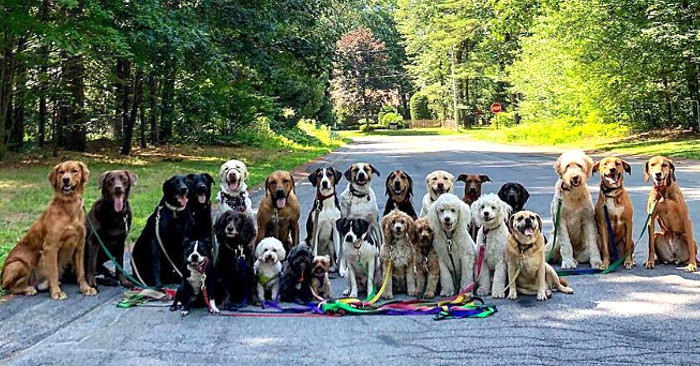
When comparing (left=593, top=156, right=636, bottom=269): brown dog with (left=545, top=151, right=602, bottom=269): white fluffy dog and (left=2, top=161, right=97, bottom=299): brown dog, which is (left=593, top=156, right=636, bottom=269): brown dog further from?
(left=2, top=161, right=97, bottom=299): brown dog

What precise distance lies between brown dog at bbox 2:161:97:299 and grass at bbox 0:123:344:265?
1648 millimetres

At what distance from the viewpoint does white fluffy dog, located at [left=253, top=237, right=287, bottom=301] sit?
572 centimetres

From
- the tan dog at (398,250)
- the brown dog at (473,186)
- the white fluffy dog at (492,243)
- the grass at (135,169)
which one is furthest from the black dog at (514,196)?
the grass at (135,169)

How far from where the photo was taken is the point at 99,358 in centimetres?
430

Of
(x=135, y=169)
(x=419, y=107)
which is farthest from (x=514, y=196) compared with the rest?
(x=419, y=107)

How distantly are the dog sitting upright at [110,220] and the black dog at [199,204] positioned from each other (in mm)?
587

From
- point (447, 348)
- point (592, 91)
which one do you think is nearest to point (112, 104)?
point (592, 91)

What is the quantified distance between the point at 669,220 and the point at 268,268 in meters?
4.08

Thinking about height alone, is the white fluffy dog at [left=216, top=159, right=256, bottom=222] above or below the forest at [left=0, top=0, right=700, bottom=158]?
below

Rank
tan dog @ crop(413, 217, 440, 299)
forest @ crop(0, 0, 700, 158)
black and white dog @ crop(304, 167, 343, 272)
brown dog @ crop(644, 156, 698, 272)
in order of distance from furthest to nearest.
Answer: forest @ crop(0, 0, 700, 158) < black and white dog @ crop(304, 167, 343, 272) < brown dog @ crop(644, 156, 698, 272) < tan dog @ crop(413, 217, 440, 299)

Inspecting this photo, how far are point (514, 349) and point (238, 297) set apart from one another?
98.4 inches

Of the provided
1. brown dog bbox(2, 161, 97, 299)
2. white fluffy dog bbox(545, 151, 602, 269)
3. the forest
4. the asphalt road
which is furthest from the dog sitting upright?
the forest

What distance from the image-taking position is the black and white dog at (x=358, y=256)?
5910mm

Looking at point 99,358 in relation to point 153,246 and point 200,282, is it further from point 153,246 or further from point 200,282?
point 153,246
